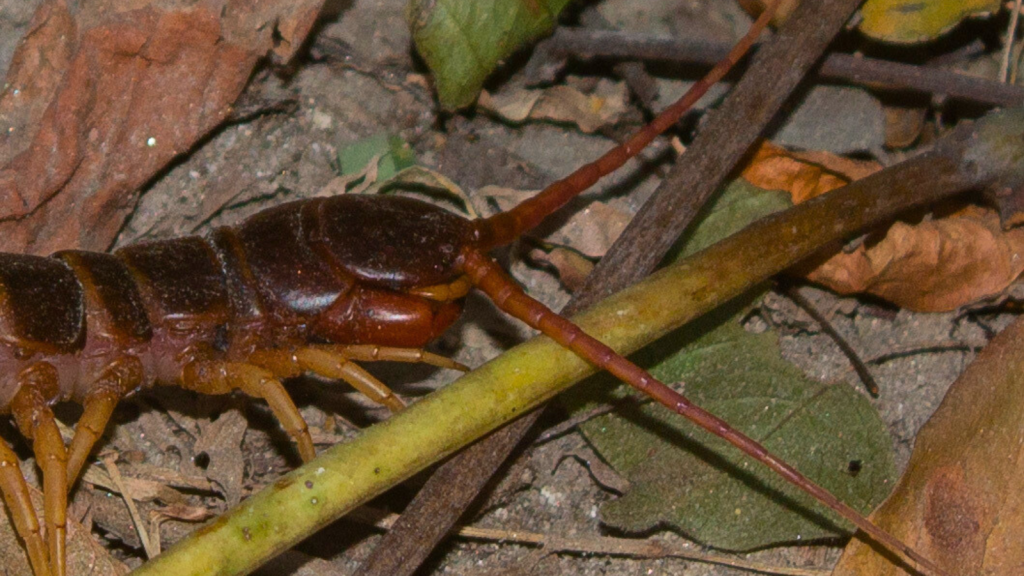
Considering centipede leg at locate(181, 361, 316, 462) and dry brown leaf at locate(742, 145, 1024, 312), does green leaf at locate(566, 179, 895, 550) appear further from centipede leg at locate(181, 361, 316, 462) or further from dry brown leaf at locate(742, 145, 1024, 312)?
centipede leg at locate(181, 361, 316, 462)

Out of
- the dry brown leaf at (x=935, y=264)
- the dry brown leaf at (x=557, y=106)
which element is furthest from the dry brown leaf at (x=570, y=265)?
the dry brown leaf at (x=935, y=264)

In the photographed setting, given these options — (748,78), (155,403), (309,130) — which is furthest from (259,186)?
(748,78)

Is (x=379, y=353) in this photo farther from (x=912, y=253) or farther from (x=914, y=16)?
(x=914, y=16)

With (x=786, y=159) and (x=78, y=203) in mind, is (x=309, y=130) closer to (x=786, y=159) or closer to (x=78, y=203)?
(x=78, y=203)

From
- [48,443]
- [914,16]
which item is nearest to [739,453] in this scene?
[914,16]

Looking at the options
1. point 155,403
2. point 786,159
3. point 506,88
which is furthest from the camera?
point 506,88

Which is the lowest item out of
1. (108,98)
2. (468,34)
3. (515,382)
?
(515,382)

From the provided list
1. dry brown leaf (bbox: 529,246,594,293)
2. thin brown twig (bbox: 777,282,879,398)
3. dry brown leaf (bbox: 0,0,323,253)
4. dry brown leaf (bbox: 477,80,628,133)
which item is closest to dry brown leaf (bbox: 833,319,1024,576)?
thin brown twig (bbox: 777,282,879,398)
